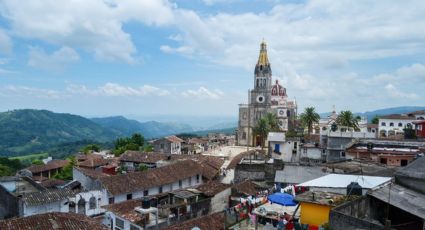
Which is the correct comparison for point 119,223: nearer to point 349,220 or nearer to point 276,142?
point 349,220

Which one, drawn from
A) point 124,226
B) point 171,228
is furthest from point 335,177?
point 124,226

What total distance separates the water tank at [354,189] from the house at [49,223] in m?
14.7

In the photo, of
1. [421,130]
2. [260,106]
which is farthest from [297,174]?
[260,106]

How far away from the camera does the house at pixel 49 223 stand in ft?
70.9

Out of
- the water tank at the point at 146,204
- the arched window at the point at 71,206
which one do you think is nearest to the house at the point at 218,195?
the water tank at the point at 146,204

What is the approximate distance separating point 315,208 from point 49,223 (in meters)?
15.6

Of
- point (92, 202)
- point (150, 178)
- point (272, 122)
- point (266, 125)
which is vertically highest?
point (272, 122)

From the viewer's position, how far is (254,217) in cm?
2041

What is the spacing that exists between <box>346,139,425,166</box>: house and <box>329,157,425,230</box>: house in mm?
18062

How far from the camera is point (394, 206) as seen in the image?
701 inches

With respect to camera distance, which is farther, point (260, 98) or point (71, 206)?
point (260, 98)

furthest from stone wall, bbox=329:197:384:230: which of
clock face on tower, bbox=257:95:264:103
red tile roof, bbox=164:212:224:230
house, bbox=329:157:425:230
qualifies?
clock face on tower, bbox=257:95:264:103

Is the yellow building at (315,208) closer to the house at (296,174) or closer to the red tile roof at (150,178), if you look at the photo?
the house at (296,174)

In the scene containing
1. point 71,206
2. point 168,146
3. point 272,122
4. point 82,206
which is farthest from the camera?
point 272,122
